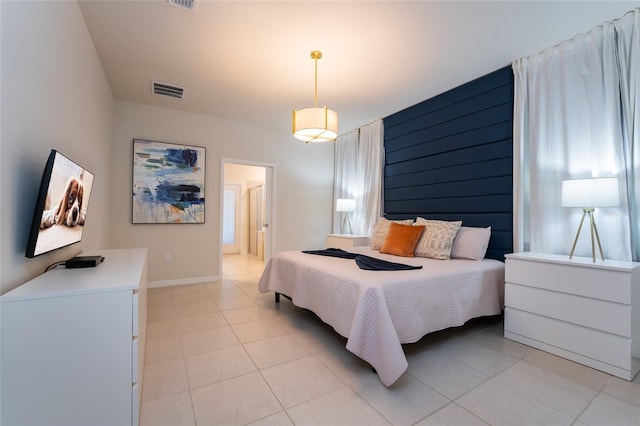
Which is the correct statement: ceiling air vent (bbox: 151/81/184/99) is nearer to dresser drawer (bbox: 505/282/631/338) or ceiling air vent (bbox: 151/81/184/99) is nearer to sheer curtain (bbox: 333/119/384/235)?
sheer curtain (bbox: 333/119/384/235)

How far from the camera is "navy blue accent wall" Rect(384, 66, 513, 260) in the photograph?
2943 mm

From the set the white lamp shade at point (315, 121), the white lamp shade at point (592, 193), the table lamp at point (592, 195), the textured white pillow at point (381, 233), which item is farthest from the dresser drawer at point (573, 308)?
the white lamp shade at point (315, 121)

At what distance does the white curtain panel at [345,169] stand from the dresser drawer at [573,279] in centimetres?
302

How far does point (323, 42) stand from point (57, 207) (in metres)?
2.33

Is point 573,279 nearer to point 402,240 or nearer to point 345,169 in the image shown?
point 402,240

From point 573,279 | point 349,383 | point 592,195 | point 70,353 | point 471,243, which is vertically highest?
point 592,195

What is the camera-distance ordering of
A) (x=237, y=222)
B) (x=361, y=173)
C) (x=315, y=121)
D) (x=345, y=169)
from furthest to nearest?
(x=237, y=222), (x=345, y=169), (x=361, y=173), (x=315, y=121)

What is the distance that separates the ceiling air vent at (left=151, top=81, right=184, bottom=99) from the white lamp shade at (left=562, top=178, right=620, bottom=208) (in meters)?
4.12

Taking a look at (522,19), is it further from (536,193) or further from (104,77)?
(104,77)

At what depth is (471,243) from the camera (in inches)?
114

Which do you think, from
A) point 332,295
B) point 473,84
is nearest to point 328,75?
point 473,84

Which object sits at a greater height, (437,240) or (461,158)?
(461,158)

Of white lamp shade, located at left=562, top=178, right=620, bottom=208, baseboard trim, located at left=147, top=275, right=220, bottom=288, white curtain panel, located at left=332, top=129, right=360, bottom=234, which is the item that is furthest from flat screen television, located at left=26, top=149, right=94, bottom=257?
white curtain panel, located at left=332, top=129, right=360, bottom=234

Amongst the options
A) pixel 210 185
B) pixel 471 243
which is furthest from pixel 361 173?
pixel 210 185
